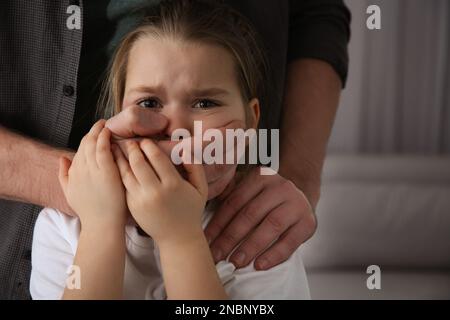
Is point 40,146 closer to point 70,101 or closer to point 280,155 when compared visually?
point 70,101

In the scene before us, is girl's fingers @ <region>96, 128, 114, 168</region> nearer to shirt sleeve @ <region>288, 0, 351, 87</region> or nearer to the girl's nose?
the girl's nose

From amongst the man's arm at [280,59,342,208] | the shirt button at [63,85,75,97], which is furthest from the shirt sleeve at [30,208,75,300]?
the man's arm at [280,59,342,208]

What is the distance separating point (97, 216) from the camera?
0.40 metres

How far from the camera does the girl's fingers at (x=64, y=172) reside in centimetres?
41

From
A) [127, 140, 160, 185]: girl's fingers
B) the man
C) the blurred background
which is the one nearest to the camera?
[127, 140, 160, 185]: girl's fingers

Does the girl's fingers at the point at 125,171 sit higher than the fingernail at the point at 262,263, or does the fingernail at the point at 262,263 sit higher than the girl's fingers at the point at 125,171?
the girl's fingers at the point at 125,171

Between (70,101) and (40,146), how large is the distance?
0.16ft

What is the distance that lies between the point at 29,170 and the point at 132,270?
0.13 meters

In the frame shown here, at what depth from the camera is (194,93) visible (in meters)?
0.46

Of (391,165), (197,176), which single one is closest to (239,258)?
(197,176)

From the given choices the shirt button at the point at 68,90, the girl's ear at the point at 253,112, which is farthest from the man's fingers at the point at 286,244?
the shirt button at the point at 68,90

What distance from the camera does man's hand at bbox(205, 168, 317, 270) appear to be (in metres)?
0.49

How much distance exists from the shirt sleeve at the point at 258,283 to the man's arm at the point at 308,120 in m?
0.11

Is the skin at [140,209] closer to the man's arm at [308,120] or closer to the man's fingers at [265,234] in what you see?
the man's fingers at [265,234]
